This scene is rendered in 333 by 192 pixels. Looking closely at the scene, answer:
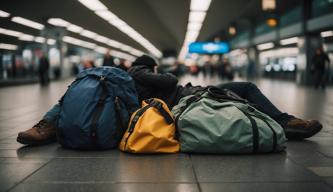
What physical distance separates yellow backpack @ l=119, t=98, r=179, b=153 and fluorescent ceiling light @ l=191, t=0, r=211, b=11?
11.4m

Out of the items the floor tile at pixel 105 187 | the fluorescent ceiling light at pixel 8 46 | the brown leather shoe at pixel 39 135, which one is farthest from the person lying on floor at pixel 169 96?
the fluorescent ceiling light at pixel 8 46

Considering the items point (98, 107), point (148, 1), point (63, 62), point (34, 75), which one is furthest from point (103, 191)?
point (34, 75)

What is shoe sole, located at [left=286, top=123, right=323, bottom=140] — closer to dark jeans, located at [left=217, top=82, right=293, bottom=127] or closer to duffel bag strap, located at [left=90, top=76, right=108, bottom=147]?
dark jeans, located at [left=217, top=82, right=293, bottom=127]

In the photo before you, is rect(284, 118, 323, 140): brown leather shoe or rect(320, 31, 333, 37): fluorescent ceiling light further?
rect(320, 31, 333, 37): fluorescent ceiling light

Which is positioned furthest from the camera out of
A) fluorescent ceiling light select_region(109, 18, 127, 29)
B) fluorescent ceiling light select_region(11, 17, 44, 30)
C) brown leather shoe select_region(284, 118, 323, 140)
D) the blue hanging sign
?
the blue hanging sign

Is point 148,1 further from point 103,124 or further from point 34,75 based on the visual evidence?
point 34,75

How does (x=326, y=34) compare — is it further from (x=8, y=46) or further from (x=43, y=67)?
(x=8, y=46)

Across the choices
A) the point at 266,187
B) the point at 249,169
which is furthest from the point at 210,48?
the point at 266,187

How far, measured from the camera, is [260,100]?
4.32 m

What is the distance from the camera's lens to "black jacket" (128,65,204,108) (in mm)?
4156

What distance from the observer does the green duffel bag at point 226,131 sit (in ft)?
11.3

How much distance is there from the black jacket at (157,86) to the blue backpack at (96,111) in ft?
1.11

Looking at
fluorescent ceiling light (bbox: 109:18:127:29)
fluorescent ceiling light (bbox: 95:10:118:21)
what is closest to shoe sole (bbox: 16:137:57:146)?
fluorescent ceiling light (bbox: 95:10:118:21)

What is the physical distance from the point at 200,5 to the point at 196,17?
3.45m
